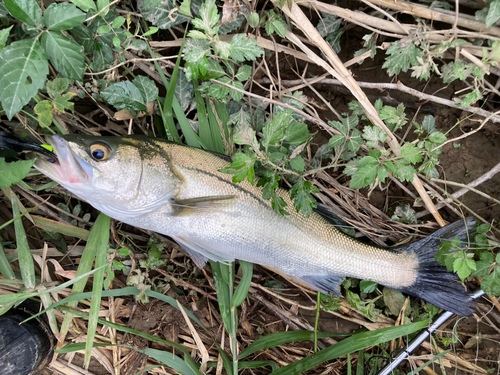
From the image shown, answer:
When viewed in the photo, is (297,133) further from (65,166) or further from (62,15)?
(62,15)

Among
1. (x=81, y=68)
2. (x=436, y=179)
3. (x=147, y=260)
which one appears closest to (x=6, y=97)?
(x=81, y=68)

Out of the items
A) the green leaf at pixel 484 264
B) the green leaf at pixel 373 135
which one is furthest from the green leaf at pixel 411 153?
the green leaf at pixel 484 264

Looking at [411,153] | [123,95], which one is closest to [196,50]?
[123,95]

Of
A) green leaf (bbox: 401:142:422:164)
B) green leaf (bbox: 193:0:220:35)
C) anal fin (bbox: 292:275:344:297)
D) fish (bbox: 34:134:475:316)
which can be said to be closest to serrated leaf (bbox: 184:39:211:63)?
green leaf (bbox: 193:0:220:35)

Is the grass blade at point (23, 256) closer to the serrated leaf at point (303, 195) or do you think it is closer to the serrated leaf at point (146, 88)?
the serrated leaf at point (146, 88)

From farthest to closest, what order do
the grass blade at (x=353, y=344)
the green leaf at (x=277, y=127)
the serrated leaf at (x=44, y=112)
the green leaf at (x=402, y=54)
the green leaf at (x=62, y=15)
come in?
the grass blade at (x=353, y=344) → the green leaf at (x=402, y=54) → the serrated leaf at (x=44, y=112) → the green leaf at (x=62, y=15) → the green leaf at (x=277, y=127)

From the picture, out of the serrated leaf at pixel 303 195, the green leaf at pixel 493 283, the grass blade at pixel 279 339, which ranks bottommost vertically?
the grass blade at pixel 279 339

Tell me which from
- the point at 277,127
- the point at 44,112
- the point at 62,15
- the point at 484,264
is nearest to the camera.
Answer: the point at 277,127

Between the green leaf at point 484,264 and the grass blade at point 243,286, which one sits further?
the grass blade at point 243,286
